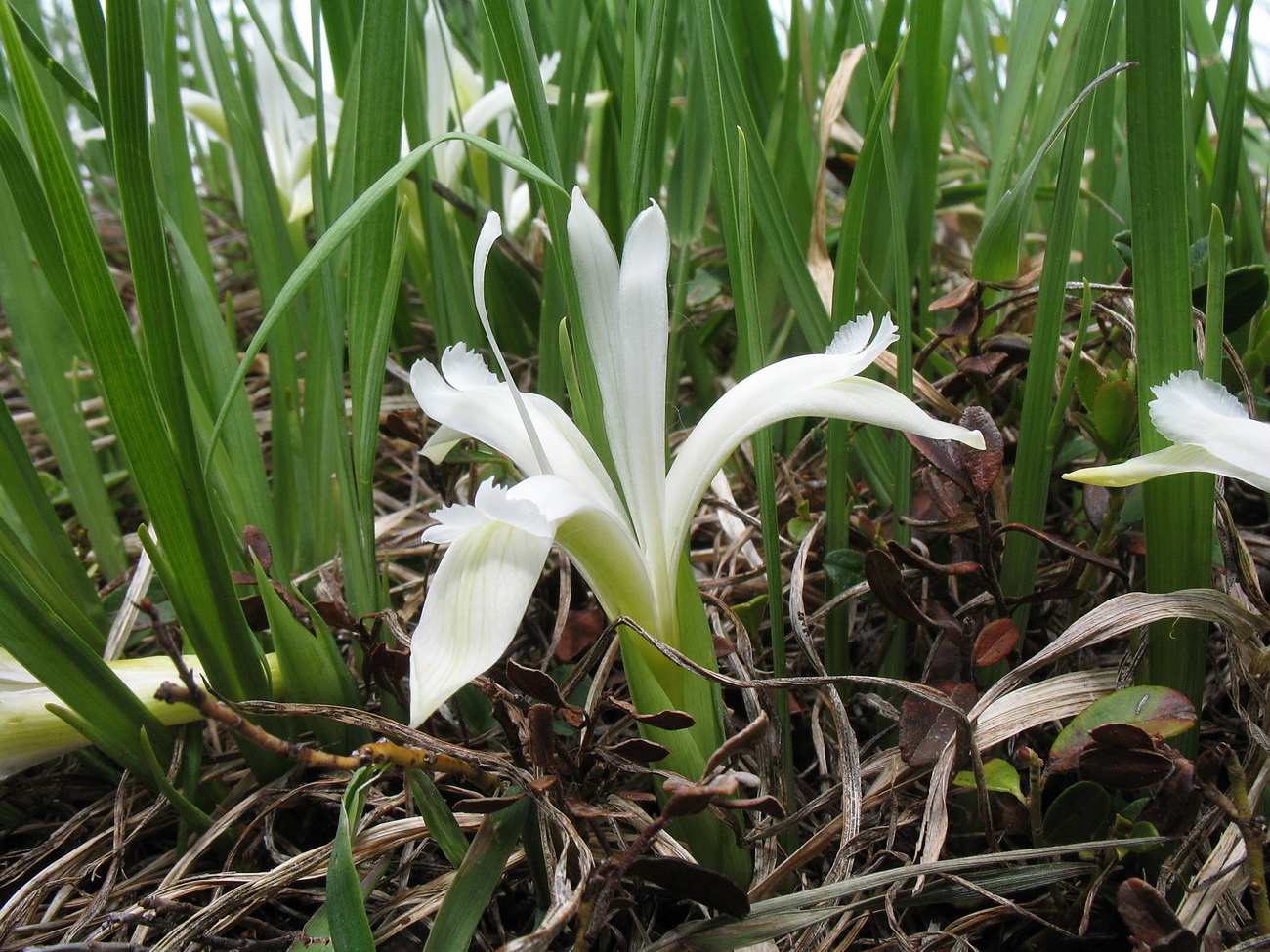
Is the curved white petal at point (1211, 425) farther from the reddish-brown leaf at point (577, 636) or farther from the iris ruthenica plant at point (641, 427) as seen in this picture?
the reddish-brown leaf at point (577, 636)

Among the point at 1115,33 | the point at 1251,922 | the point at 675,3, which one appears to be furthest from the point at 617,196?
the point at 1251,922

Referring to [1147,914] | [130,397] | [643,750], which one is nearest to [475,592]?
[643,750]

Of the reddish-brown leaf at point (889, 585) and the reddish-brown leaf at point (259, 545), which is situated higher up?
the reddish-brown leaf at point (259, 545)

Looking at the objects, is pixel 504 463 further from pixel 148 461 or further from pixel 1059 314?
pixel 1059 314

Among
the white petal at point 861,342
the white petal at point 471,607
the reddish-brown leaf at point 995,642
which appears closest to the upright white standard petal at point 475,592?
the white petal at point 471,607

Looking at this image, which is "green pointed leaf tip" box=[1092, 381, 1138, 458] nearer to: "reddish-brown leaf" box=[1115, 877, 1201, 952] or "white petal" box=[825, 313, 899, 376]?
"white petal" box=[825, 313, 899, 376]

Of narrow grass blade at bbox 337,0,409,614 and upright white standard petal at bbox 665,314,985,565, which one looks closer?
upright white standard petal at bbox 665,314,985,565

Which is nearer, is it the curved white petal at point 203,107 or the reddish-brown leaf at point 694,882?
the reddish-brown leaf at point 694,882

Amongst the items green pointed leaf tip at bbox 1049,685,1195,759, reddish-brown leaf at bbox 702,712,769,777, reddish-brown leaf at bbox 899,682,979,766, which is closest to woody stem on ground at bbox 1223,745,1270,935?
green pointed leaf tip at bbox 1049,685,1195,759
